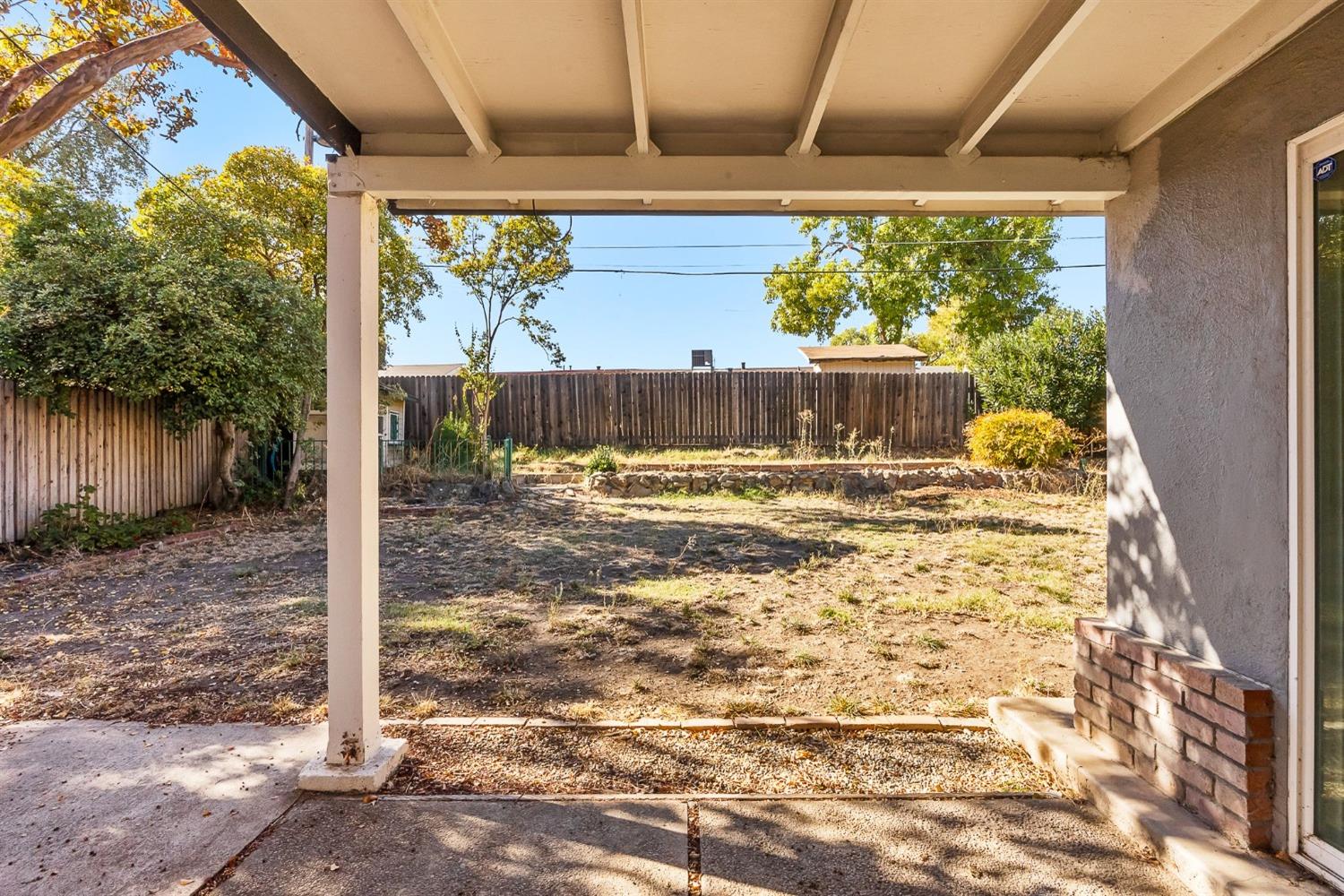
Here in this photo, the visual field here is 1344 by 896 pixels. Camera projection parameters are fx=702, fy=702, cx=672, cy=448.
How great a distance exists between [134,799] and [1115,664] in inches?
133

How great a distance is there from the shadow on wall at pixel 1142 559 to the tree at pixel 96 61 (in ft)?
24.2

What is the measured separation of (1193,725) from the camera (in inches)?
79.9

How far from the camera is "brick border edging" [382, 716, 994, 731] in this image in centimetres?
294

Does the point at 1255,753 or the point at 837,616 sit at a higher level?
the point at 1255,753

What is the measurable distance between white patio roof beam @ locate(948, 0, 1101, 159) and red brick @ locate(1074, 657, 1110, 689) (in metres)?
1.89

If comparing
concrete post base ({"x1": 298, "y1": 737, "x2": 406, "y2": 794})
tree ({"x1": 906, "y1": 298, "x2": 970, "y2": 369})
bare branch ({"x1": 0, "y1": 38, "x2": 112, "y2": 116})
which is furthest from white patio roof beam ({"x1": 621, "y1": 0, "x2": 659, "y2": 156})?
tree ({"x1": 906, "y1": 298, "x2": 970, "y2": 369})

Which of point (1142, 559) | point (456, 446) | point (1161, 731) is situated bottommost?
point (1161, 731)

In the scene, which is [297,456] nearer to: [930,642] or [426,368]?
[930,642]

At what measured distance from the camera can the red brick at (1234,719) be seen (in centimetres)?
183

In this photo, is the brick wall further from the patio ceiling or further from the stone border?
the stone border

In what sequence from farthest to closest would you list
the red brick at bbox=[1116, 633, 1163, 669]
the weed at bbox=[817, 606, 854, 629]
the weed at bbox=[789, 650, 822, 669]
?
1. the weed at bbox=[817, 606, 854, 629]
2. the weed at bbox=[789, 650, 822, 669]
3. the red brick at bbox=[1116, 633, 1163, 669]

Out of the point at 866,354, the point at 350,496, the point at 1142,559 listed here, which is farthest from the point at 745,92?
the point at 866,354

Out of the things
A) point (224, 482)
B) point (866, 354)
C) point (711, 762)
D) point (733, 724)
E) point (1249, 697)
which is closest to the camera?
point (1249, 697)

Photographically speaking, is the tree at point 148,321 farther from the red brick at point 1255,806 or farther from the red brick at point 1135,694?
→ the red brick at point 1255,806
